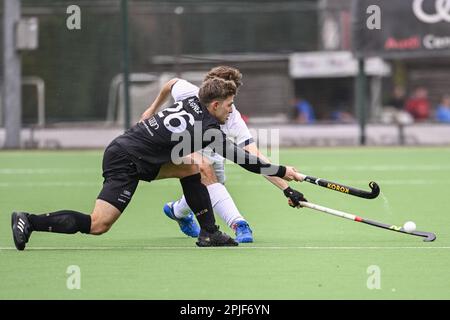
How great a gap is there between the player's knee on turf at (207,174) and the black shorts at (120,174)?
0.51 metres

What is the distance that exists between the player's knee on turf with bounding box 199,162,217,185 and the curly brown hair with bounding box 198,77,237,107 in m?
0.83

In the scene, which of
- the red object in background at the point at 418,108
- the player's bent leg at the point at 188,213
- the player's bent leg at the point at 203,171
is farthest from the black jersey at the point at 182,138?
the red object in background at the point at 418,108

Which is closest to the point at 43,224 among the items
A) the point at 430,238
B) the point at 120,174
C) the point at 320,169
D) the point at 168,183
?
the point at 120,174

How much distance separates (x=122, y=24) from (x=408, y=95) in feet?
24.8

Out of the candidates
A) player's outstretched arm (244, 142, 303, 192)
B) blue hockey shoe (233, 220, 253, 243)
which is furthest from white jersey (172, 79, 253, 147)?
blue hockey shoe (233, 220, 253, 243)

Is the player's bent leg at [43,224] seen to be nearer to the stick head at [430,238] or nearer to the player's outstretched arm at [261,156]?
the player's outstretched arm at [261,156]

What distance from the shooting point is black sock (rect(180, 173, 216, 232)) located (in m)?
9.11

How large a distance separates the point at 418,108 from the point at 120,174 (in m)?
15.7

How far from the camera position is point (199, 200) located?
9.12m

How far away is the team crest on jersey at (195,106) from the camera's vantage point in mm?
8883

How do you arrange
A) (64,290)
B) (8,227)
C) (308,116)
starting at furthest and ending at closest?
(308,116)
(8,227)
(64,290)

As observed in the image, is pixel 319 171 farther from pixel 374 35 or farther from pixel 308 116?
pixel 308 116

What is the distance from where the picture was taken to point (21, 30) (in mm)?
20672
